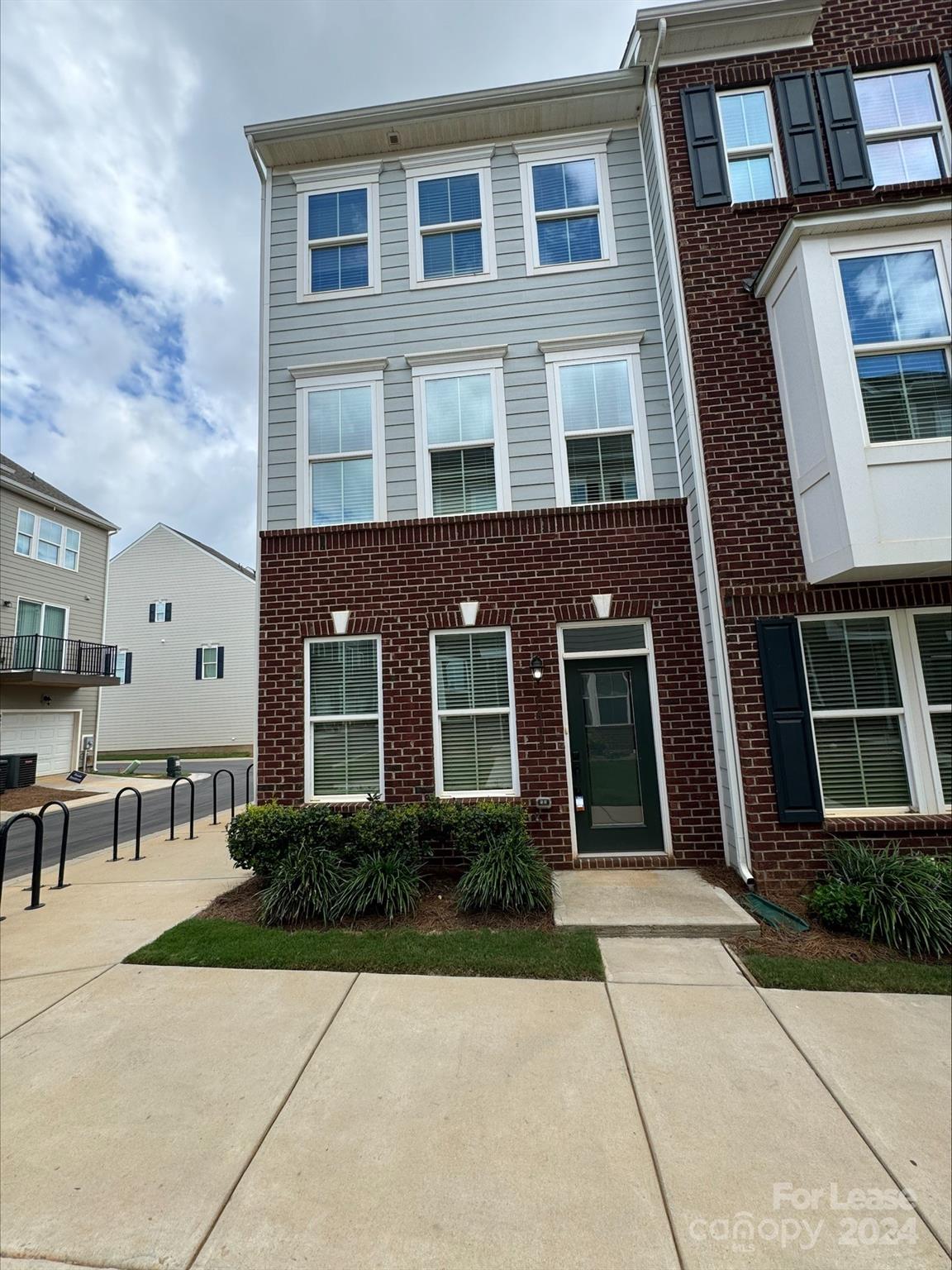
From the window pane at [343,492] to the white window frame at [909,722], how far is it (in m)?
5.10

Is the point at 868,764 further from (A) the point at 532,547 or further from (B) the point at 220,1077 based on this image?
(B) the point at 220,1077

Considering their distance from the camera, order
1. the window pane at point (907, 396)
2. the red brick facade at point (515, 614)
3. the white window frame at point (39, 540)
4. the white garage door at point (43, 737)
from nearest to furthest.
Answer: the window pane at point (907, 396)
the red brick facade at point (515, 614)
the white garage door at point (43, 737)
the white window frame at point (39, 540)

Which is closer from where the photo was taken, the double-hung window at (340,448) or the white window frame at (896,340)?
the white window frame at (896,340)

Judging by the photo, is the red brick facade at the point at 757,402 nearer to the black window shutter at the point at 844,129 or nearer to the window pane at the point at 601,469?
the black window shutter at the point at 844,129

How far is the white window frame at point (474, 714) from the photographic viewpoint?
608 cm


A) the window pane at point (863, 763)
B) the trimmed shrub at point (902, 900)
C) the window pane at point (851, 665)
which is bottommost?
the trimmed shrub at point (902, 900)

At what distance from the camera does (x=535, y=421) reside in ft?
21.7

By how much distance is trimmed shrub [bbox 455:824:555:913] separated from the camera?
15.6ft

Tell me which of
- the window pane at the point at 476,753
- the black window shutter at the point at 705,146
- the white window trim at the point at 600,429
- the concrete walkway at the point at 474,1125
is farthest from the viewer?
the white window trim at the point at 600,429

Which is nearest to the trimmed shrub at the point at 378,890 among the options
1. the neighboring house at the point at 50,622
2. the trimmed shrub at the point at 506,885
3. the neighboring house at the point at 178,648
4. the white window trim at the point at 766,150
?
the trimmed shrub at the point at 506,885

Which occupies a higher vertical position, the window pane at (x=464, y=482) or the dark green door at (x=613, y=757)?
the window pane at (x=464, y=482)

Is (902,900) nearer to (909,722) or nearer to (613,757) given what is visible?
(909,722)

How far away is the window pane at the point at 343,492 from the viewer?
6.77 m

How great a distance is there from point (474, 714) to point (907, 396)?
4.78 metres
